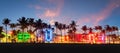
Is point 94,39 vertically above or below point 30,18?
below

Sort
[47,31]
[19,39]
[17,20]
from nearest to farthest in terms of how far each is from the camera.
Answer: [19,39], [47,31], [17,20]

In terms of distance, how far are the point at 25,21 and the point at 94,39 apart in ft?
145

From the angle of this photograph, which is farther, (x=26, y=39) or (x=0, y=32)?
(x=0, y=32)

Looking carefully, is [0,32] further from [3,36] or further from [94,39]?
[94,39]

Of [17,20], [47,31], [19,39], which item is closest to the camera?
[19,39]

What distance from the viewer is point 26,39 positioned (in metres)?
172

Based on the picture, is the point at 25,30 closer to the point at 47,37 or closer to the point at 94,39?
the point at 47,37

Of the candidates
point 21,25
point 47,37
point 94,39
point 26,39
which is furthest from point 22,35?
point 94,39

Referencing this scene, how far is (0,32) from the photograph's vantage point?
19838cm

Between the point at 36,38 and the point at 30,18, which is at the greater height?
the point at 30,18

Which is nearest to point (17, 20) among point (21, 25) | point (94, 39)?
point (21, 25)

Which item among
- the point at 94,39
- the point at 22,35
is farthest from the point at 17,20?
the point at 94,39

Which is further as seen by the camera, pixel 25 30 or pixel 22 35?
pixel 25 30

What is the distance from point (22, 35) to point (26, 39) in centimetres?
304
